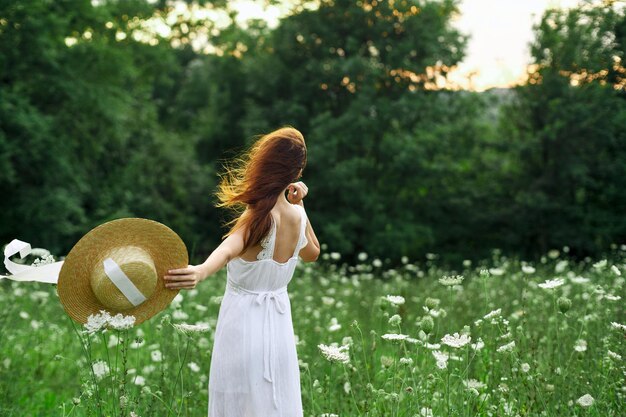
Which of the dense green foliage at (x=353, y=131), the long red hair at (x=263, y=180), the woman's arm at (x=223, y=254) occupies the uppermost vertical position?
the long red hair at (x=263, y=180)

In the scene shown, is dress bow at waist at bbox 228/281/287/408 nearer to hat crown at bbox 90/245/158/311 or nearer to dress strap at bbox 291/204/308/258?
dress strap at bbox 291/204/308/258

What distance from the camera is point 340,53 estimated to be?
2628 cm

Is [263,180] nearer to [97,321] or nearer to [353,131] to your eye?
[97,321]

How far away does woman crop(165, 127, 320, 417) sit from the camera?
3.64 meters

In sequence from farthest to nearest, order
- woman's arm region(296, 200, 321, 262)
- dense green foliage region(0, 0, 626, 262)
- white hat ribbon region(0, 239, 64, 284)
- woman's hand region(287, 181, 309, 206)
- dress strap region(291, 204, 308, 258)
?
dense green foliage region(0, 0, 626, 262)
woman's arm region(296, 200, 321, 262)
woman's hand region(287, 181, 309, 206)
dress strap region(291, 204, 308, 258)
white hat ribbon region(0, 239, 64, 284)

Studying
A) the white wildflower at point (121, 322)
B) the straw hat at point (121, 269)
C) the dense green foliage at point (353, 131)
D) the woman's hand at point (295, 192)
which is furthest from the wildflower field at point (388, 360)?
the dense green foliage at point (353, 131)

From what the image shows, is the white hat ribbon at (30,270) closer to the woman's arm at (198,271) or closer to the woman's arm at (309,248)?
the woman's arm at (198,271)

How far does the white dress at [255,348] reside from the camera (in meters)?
3.65

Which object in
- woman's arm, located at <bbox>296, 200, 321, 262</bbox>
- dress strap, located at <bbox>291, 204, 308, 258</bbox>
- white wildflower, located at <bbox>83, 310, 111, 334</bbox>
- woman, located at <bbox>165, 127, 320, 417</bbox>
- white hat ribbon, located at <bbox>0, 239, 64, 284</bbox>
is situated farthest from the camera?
woman's arm, located at <bbox>296, 200, 321, 262</bbox>

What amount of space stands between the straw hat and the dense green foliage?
58.0 feet

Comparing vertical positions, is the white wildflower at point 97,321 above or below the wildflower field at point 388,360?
above

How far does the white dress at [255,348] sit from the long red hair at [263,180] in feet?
0.38

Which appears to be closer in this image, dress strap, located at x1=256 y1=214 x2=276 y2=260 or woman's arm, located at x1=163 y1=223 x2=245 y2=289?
woman's arm, located at x1=163 y1=223 x2=245 y2=289

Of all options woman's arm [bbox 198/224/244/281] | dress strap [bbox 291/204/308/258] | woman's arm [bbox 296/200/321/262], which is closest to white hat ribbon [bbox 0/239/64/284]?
woman's arm [bbox 198/224/244/281]
